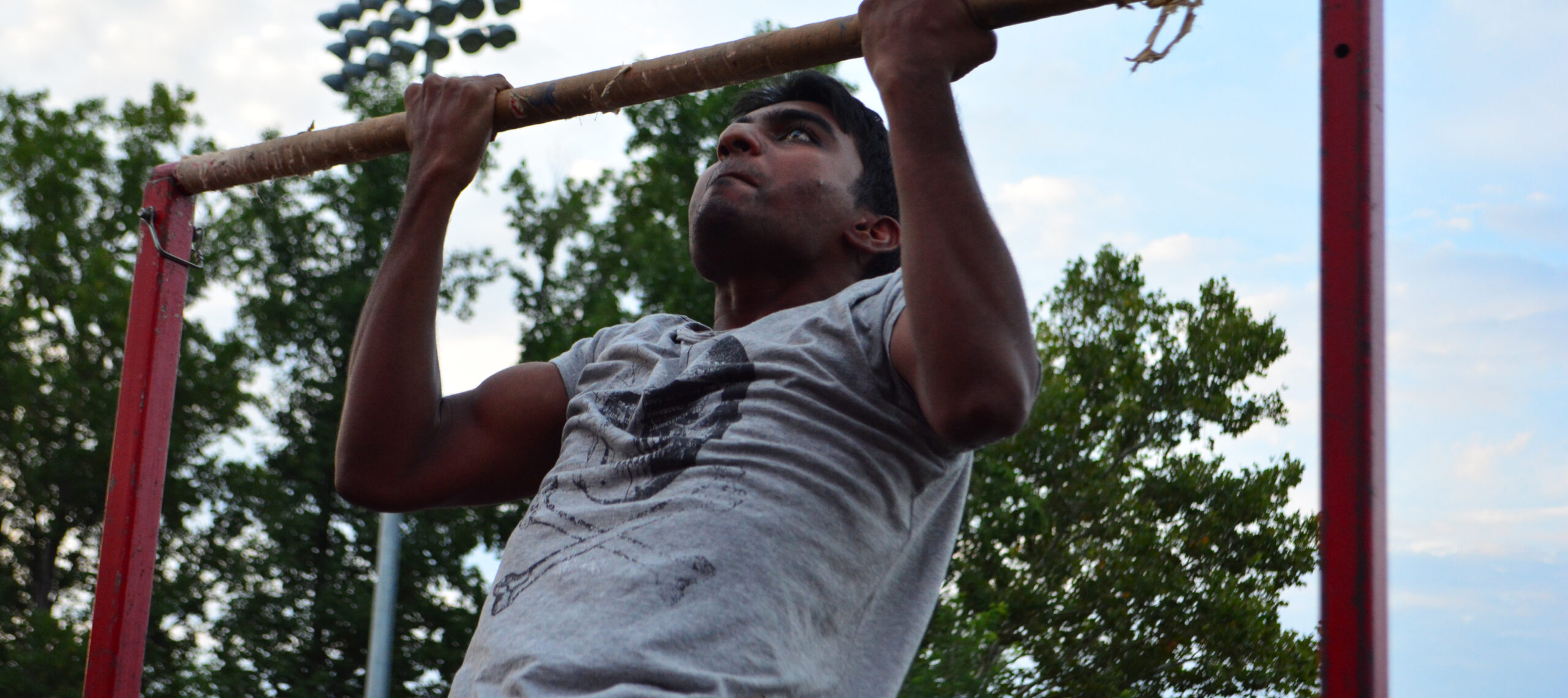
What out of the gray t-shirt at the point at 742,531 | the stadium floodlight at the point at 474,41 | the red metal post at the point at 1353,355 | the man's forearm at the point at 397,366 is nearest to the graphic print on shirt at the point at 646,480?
the gray t-shirt at the point at 742,531

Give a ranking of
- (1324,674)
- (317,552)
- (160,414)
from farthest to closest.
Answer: (317,552), (160,414), (1324,674)

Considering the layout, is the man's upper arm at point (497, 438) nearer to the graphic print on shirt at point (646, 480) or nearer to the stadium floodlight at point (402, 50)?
the graphic print on shirt at point (646, 480)

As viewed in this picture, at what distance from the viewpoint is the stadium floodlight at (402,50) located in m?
8.59

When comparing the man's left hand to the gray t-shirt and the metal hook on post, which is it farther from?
the metal hook on post

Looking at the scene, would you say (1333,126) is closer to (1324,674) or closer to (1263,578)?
(1324,674)

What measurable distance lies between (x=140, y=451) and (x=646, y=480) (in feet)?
4.13

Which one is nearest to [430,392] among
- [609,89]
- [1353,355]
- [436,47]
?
[609,89]

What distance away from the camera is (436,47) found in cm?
886

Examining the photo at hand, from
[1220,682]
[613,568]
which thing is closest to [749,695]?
[613,568]

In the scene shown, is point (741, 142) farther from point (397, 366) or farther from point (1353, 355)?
point (1353, 355)

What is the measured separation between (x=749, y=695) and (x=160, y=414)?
1544mm

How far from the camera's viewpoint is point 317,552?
18.2 m

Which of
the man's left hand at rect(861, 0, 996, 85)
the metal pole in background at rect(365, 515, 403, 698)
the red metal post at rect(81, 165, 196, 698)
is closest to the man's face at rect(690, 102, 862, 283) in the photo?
the man's left hand at rect(861, 0, 996, 85)

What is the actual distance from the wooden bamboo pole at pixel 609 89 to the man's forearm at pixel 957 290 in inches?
8.6
